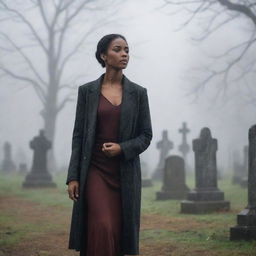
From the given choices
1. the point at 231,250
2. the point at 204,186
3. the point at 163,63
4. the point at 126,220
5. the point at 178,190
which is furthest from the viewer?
the point at 163,63

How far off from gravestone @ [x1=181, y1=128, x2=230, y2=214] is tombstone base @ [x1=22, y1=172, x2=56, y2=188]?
8027 millimetres

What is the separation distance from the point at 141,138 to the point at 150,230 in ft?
15.0

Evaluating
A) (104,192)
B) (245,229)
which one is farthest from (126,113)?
(245,229)

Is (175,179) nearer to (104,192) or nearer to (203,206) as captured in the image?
(203,206)

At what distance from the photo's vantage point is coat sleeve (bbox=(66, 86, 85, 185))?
3779mm

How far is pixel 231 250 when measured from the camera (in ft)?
20.7

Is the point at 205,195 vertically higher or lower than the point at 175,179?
lower

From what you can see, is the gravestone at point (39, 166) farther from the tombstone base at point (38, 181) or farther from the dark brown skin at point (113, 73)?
the dark brown skin at point (113, 73)

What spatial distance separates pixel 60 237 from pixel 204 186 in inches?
178

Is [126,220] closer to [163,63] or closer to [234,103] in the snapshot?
[234,103]

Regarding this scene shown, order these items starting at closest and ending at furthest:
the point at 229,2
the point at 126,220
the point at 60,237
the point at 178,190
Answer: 1. the point at 126,220
2. the point at 60,237
3. the point at 178,190
4. the point at 229,2

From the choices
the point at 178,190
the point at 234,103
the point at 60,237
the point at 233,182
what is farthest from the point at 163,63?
the point at 60,237

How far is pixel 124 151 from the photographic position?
366 cm

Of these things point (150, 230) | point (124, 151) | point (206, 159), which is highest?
point (206, 159)
